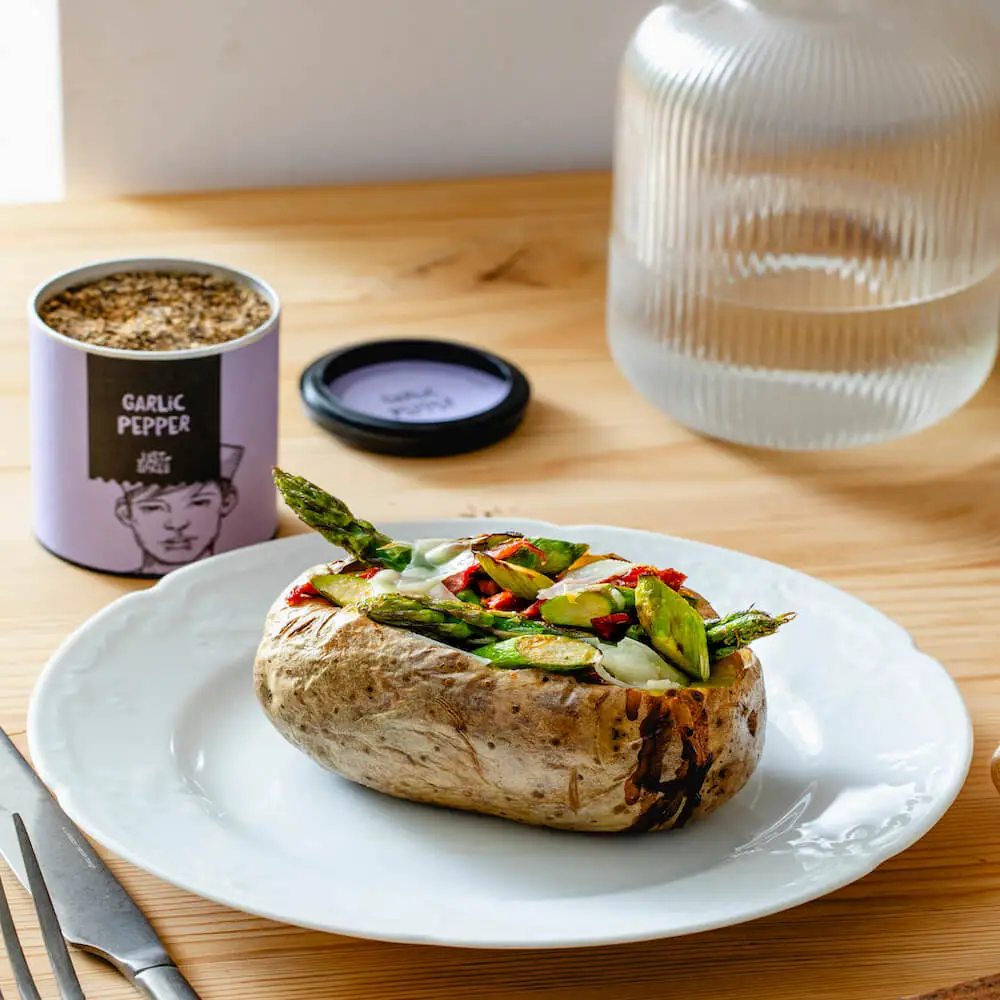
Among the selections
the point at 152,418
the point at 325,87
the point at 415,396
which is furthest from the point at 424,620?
the point at 325,87

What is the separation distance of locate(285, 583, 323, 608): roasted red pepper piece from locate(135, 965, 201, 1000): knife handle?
0.58ft

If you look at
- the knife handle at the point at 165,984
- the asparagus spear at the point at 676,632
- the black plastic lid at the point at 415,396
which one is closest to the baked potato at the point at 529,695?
the asparagus spear at the point at 676,632

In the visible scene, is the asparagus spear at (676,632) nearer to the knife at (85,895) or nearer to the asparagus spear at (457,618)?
the asparagus spear at (457,618)

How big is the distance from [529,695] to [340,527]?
16 centimetres

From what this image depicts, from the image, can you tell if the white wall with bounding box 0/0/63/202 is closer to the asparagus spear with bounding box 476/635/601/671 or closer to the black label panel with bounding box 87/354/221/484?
the black label panel with bounding box 87/354/221/484

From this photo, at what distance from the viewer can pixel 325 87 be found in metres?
1.47

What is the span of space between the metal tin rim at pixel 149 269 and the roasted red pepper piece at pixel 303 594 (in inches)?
7.2

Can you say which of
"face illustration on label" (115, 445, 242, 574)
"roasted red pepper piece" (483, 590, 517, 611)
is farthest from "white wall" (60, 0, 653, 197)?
"roasted red pepper piece" (483, 590, 517, 611)

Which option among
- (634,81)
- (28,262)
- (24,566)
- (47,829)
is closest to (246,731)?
(47,829)

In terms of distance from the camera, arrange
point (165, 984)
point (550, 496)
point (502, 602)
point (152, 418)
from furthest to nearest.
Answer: point (550, 496) → point (152, 418) → point (502, 602) → point (165, 984)

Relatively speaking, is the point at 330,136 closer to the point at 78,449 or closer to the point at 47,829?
the point at 78,449

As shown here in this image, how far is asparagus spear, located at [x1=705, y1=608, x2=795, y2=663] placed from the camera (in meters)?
0.68

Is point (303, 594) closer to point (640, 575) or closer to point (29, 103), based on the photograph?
point (640, 575)

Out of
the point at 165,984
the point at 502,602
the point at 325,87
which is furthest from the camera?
the point at 325,87
